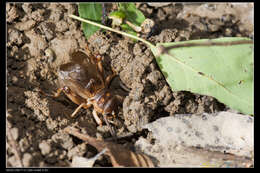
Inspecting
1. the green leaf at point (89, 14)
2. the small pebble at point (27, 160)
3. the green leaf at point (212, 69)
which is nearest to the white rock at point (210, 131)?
the green leaf at point (212, 69)

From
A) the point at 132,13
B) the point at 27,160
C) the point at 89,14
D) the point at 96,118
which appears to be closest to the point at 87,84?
Result: the point at 96,118

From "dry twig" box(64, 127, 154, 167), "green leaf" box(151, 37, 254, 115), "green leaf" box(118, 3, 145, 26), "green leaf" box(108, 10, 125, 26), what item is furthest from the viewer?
"green leaf" box(118, 3, 145, 26)

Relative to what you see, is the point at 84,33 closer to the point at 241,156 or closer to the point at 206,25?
the point at 206,25

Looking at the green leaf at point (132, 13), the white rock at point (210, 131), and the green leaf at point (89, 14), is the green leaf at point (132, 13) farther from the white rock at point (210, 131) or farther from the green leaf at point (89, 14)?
the white rock at point (210, 131)

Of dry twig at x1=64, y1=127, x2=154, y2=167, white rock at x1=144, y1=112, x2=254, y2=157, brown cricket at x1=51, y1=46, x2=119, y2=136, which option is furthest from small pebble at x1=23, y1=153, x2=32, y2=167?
white rock at x1=144, y1=112, x2=254, y2=157

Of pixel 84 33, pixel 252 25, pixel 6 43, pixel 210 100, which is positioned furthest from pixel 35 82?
pixel 252 25

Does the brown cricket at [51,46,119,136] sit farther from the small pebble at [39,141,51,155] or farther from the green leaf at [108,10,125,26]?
the small pebble at [39,141,51,155]
